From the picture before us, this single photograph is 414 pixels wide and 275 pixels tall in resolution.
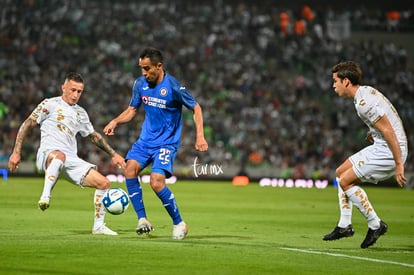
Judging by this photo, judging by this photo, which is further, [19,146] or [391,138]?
[19,146]

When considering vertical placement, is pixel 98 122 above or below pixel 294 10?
below

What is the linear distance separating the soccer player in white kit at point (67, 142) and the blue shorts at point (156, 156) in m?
0.83

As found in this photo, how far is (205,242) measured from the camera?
477 inches

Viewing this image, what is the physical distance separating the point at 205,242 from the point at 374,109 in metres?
2.90

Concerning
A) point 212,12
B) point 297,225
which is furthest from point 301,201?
point 212,12

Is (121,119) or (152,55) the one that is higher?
(152,55)

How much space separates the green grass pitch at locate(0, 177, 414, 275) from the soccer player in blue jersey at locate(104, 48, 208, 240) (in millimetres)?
547

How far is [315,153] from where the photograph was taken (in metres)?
37.2

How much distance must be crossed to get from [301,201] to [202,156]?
11452mm

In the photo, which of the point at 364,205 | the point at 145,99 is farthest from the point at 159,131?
the point at 364,205

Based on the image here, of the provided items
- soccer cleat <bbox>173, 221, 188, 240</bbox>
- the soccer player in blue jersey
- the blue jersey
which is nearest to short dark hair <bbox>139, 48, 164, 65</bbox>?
the soccer player in blue jersey

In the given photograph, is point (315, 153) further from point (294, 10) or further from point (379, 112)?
point (379, 112)

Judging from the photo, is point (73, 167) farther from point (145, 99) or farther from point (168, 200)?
point (168, 200)

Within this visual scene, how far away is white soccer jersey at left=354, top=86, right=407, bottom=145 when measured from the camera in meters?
11.4
